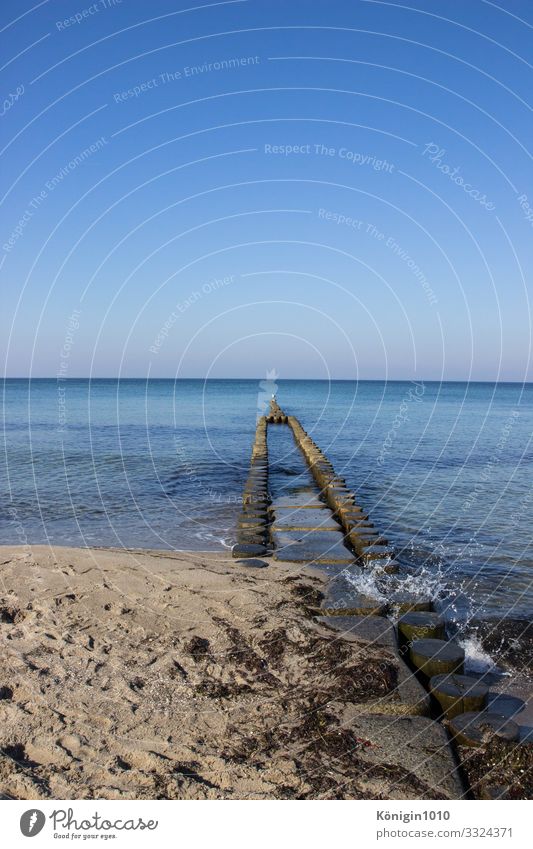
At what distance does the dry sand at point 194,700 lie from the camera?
4.34 m

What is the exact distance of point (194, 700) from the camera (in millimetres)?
5363

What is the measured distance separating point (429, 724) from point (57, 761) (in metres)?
2.85

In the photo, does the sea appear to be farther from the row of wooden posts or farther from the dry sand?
the dry sand

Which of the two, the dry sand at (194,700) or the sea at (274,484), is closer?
the dry sand at (194,700)

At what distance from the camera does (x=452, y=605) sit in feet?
30.0

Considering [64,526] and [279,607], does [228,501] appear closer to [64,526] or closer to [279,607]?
[64,526]

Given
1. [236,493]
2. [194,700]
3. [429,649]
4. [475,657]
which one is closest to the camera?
[194,700]

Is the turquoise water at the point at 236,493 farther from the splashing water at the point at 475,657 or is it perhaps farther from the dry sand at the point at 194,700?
the dry sand at the point at 194,700

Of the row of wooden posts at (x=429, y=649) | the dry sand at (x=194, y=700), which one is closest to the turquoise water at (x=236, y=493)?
the row of wooden posts at (x=429, y=649)

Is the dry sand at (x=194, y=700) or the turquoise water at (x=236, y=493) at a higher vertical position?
the dry sand at (x=194, y=700)

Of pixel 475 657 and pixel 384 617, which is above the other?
pixel 384 617

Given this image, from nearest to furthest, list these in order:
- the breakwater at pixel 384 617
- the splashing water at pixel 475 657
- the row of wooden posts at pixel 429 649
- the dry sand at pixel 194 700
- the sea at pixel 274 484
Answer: the dry sand at pixel 194 700 < the row of wooden posts at pixel 429 649 < the breakwater at pixel 384 617 < the splashing water at pixel 475 657 < the sea at pixel 274 484

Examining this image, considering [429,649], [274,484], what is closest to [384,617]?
[429,649]

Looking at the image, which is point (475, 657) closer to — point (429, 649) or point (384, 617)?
point (384, 617)
